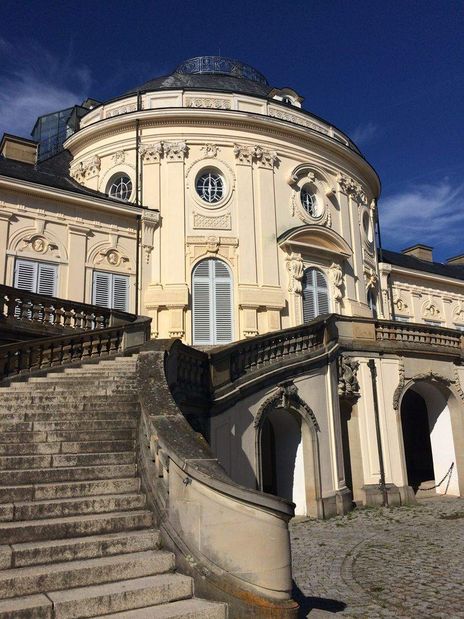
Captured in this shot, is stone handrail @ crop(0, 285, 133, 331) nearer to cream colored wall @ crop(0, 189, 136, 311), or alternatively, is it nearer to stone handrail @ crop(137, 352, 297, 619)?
cream colored wall @ crop(0, 189, 136, 311)

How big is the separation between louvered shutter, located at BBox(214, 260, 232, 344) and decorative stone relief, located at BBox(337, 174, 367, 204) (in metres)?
6.55

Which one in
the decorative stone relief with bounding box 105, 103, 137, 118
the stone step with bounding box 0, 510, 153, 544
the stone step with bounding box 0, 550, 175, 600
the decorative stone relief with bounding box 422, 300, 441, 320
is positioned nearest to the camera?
the stone step with bounding box 0, 550, 175, 600

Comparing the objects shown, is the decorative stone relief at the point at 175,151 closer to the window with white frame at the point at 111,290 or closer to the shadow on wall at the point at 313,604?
the window with white frame at the point at 111,290

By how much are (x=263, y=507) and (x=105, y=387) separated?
4446 millimetres

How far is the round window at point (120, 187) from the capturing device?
19.9m

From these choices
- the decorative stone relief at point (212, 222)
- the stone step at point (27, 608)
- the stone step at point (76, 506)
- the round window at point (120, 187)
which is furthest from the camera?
the round window at point (120, 187)

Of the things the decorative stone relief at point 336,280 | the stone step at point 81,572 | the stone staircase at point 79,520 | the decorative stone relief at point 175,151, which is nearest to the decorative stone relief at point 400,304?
the decorative stone relief at point 336,280

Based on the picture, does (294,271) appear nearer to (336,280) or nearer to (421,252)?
A: (336,280)

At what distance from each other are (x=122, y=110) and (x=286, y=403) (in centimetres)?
1378

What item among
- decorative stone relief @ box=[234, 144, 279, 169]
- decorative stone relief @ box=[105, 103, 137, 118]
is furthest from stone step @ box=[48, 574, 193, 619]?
decorative stone relief @ box=[105, 103, 137, 118]

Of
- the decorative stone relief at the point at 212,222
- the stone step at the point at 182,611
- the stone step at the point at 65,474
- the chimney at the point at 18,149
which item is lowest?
the stone step at the point at 182,611

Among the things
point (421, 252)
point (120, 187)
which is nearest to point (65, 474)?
point (120, 187)

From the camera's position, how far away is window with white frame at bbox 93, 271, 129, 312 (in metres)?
17.5

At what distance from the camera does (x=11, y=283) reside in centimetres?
1595
